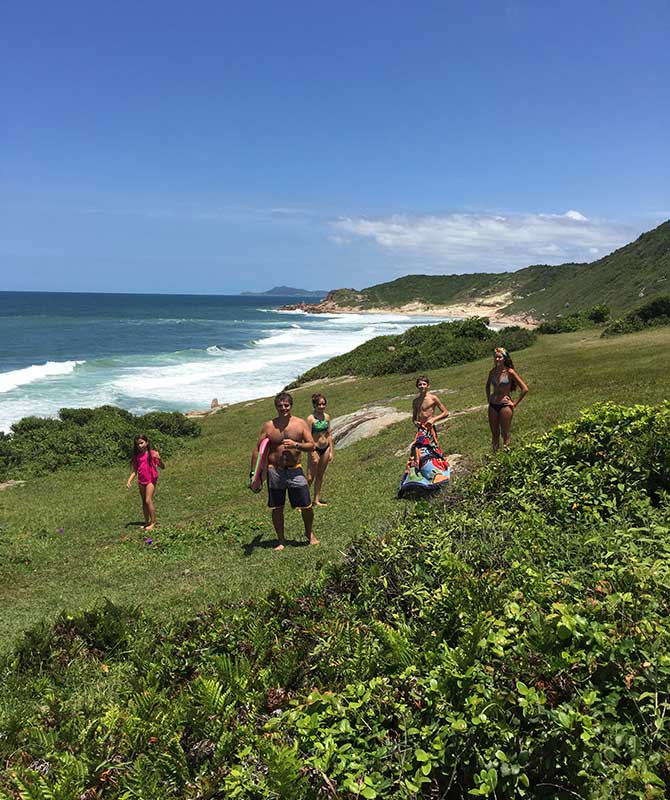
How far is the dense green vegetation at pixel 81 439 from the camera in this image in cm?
2027

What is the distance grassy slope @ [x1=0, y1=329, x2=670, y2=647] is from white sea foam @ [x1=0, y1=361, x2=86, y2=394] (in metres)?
28.7

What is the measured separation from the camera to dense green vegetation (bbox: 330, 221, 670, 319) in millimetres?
76875

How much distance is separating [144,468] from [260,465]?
4.31 meters

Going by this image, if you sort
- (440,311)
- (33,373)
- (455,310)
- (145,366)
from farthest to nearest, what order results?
1. (440,311)
2. (455,310)
3. (145,366)
4. (33,373)

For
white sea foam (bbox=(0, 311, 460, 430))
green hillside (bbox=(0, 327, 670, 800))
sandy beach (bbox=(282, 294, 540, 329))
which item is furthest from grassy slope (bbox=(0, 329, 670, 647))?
sandy beach (bbox=(282, 294, 540, 329))

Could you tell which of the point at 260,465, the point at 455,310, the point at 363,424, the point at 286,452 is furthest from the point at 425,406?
the point at 455,310

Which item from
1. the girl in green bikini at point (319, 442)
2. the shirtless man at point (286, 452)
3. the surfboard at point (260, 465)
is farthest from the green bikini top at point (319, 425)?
the surfboard at point (260, 465)

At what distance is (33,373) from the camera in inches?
1962

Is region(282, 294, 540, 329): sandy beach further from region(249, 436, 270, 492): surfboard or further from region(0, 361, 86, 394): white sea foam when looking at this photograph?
region(249, 436, 270, 492): surfboard

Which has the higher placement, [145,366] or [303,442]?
[303,442]

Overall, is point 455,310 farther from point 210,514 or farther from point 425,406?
point 210,514

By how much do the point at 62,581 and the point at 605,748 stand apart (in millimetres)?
8570

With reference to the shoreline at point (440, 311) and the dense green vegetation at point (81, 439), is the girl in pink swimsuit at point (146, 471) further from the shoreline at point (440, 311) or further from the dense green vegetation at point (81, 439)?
the shoreline at point (440, 311)

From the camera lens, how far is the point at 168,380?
46.3 meters
